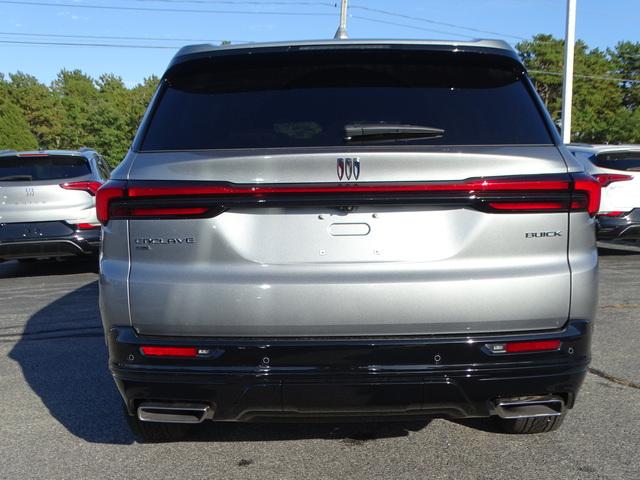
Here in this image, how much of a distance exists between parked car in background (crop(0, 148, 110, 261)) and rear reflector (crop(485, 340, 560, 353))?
22.8 ft

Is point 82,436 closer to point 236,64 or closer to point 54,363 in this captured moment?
point 54,363

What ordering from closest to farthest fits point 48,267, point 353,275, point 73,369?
point 353,275, point 73,369, point 48,267

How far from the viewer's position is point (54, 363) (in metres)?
5.26

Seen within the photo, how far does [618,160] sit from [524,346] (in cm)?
824

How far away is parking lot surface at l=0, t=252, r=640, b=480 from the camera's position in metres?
3.30

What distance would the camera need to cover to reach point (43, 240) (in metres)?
8.67

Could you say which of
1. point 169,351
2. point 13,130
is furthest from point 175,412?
point 13,130

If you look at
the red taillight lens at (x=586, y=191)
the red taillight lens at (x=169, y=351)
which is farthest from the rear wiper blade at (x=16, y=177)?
the red taillight lens at (x=586, y=191)

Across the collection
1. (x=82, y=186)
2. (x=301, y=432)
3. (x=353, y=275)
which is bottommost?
(x=301, y=432)

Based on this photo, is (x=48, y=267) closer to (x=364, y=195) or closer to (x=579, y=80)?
(x=364, y=195)

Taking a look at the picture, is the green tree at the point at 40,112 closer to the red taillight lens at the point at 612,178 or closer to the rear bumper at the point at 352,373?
the red taillight lens at the point at 612,178

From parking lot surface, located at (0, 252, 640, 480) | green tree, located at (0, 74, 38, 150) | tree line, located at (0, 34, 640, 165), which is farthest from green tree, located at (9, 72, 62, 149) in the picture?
parking lot surface, located at (0, 252, 640, 480)

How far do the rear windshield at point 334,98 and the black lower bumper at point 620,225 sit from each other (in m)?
7.43

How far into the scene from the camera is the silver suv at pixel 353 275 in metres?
2.76
